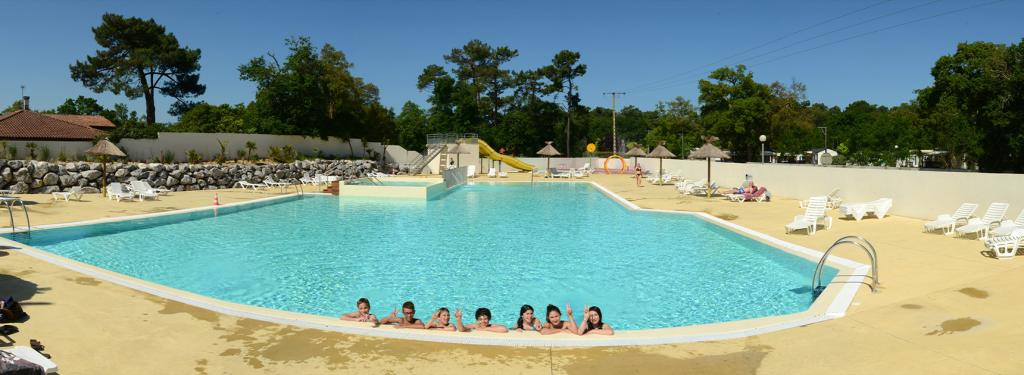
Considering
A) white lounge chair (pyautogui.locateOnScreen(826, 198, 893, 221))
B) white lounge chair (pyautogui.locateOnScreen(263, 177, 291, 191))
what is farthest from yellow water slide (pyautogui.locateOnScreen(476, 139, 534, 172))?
white lounge chair (pyautogui.locateOnScreen(826, 198, 893, 221))

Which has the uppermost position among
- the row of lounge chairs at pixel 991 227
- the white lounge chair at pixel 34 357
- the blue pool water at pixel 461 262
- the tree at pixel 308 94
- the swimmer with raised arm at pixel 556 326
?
the tree at pixel 308 94

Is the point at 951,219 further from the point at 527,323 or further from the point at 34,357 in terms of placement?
the point at 34,357

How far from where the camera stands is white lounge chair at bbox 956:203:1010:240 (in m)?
10.5

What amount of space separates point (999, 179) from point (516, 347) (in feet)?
38.2

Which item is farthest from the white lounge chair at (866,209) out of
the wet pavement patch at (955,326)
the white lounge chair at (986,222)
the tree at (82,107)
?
the tree at (82,107)

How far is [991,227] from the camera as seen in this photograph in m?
10.9

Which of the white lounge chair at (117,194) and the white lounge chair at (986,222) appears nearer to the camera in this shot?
the white lounge chair at (986,222)

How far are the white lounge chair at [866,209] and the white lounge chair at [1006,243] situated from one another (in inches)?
173

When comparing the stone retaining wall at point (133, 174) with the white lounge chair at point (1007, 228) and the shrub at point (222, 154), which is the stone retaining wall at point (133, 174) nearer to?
the shrub at point (222, 154)

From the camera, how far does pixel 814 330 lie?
579cm

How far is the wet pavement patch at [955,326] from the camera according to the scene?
5.53 meters

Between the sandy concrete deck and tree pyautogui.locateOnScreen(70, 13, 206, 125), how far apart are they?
105 feet

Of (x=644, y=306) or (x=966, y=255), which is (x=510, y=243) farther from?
(x=966, y=255)

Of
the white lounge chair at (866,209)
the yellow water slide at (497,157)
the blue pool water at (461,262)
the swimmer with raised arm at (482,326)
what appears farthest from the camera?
the yellow water slide at (497,157)
